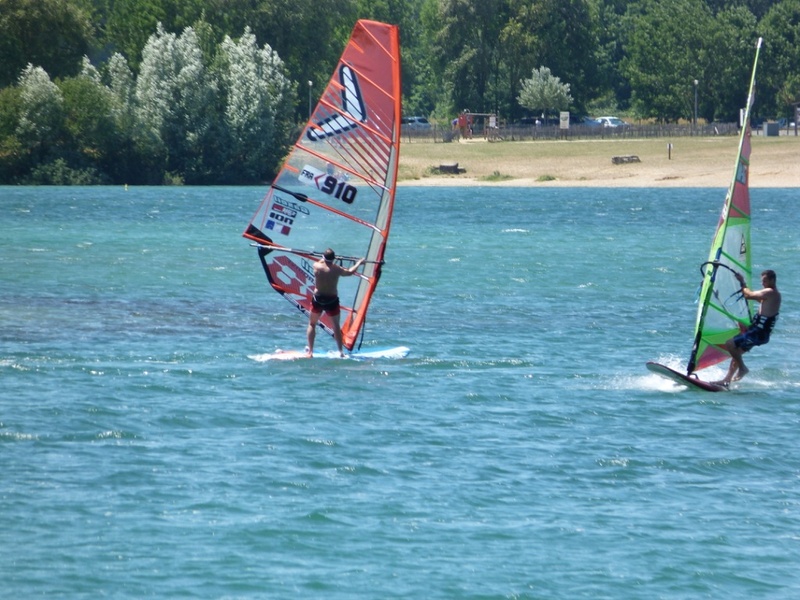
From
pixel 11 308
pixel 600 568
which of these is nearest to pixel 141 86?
pixel 11 308

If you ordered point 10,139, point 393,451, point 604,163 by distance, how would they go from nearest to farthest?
point 393,451 → point 10,139 → point 604,163

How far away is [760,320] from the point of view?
15.6 m

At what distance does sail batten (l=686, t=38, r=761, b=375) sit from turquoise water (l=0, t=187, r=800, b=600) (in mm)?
637

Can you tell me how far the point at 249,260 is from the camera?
110 feet

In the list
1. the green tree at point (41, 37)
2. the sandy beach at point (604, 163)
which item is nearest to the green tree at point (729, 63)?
the sandy beach at point (604, 163)

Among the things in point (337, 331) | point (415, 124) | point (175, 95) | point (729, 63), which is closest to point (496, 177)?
point (175, 95)

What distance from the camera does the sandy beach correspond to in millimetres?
68938

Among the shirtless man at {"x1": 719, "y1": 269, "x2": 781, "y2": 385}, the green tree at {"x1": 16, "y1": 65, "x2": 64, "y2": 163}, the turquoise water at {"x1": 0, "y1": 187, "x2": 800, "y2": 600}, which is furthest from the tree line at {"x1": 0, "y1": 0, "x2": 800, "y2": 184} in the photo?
the shirtless man at {"x1": 719, "y1": 269, "x2": 781, "y2": 385}

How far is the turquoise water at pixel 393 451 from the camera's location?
986 centimetres

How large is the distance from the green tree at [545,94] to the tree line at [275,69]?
0.99 feet

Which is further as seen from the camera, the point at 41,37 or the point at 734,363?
the point at 41,37

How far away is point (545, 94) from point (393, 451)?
3261 inches

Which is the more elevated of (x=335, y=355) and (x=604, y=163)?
(x=604, y=163)

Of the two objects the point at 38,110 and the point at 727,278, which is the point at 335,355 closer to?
the point at 727,278
